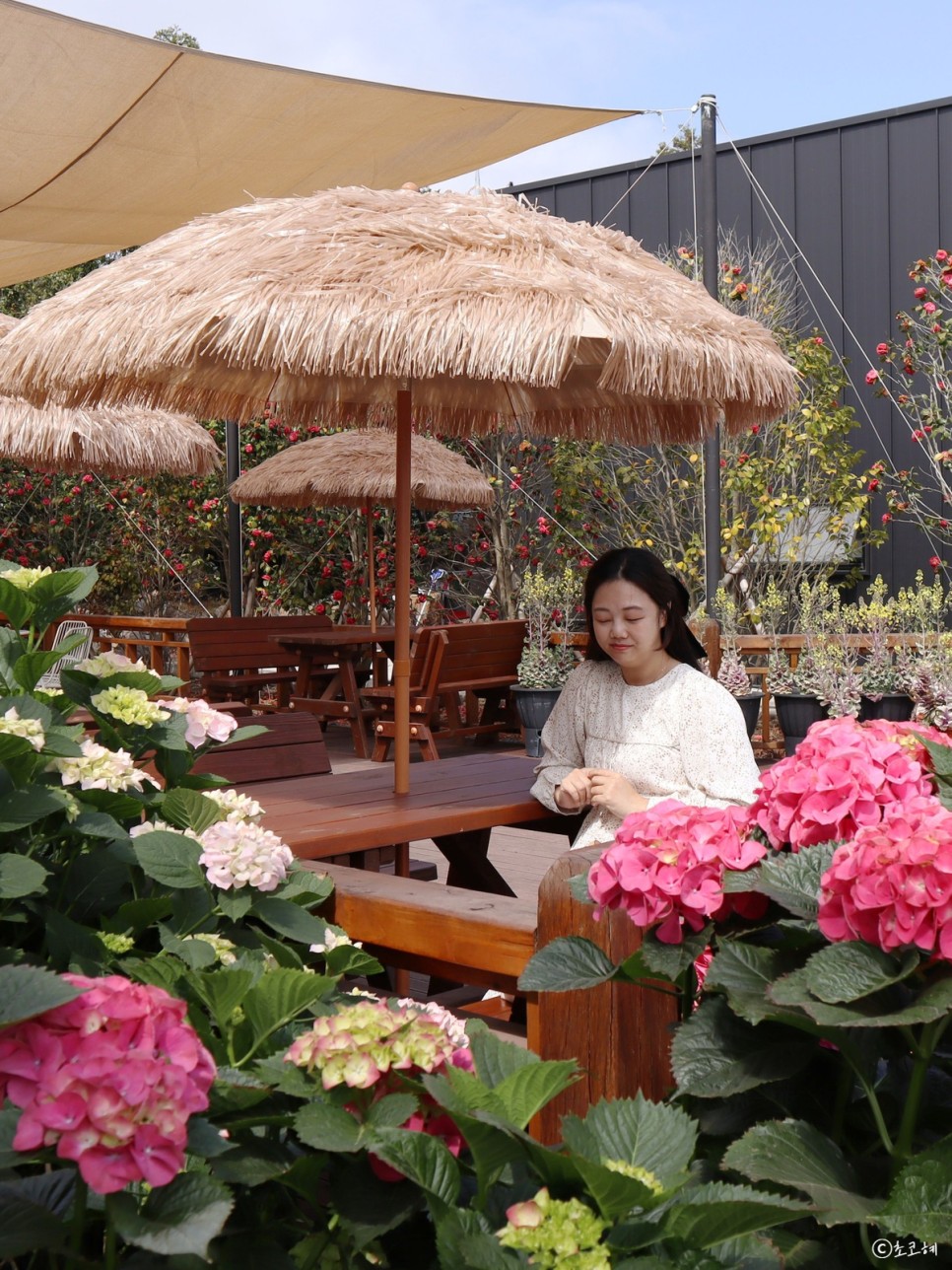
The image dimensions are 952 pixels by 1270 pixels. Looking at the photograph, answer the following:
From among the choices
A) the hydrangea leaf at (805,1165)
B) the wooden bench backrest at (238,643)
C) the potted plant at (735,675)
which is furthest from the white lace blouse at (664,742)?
the wooden bench backrest at (238,643)

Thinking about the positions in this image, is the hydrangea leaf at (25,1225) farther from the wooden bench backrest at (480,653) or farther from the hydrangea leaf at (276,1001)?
the wooden bench backrest at (480,653)

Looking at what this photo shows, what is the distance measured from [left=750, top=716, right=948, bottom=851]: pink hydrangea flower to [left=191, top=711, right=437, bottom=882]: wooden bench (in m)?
1.81

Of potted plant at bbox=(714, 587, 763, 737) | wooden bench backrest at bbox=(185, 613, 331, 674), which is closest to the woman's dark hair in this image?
potted plant at bbox=(714, 587, 763, 737)

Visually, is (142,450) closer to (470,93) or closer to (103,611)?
(470,93)

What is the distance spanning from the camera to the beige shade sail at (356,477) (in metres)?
8.89

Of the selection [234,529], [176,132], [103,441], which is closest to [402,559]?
[176,132]

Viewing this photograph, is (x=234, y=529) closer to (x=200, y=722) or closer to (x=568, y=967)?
(x=200, y=722)

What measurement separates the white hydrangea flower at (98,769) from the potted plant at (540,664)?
19.2 feet

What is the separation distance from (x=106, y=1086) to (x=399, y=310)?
200 cm

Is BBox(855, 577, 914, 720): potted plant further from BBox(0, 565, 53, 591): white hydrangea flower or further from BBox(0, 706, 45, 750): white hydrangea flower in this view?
BBox(0, 706, 45, 750): white hydrangea flower

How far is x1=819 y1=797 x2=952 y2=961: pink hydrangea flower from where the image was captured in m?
1.03

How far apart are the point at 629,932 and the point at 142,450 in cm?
775

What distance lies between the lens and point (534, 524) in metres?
11.0

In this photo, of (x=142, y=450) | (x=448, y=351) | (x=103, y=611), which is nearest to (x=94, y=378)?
(x=448, y=351)
